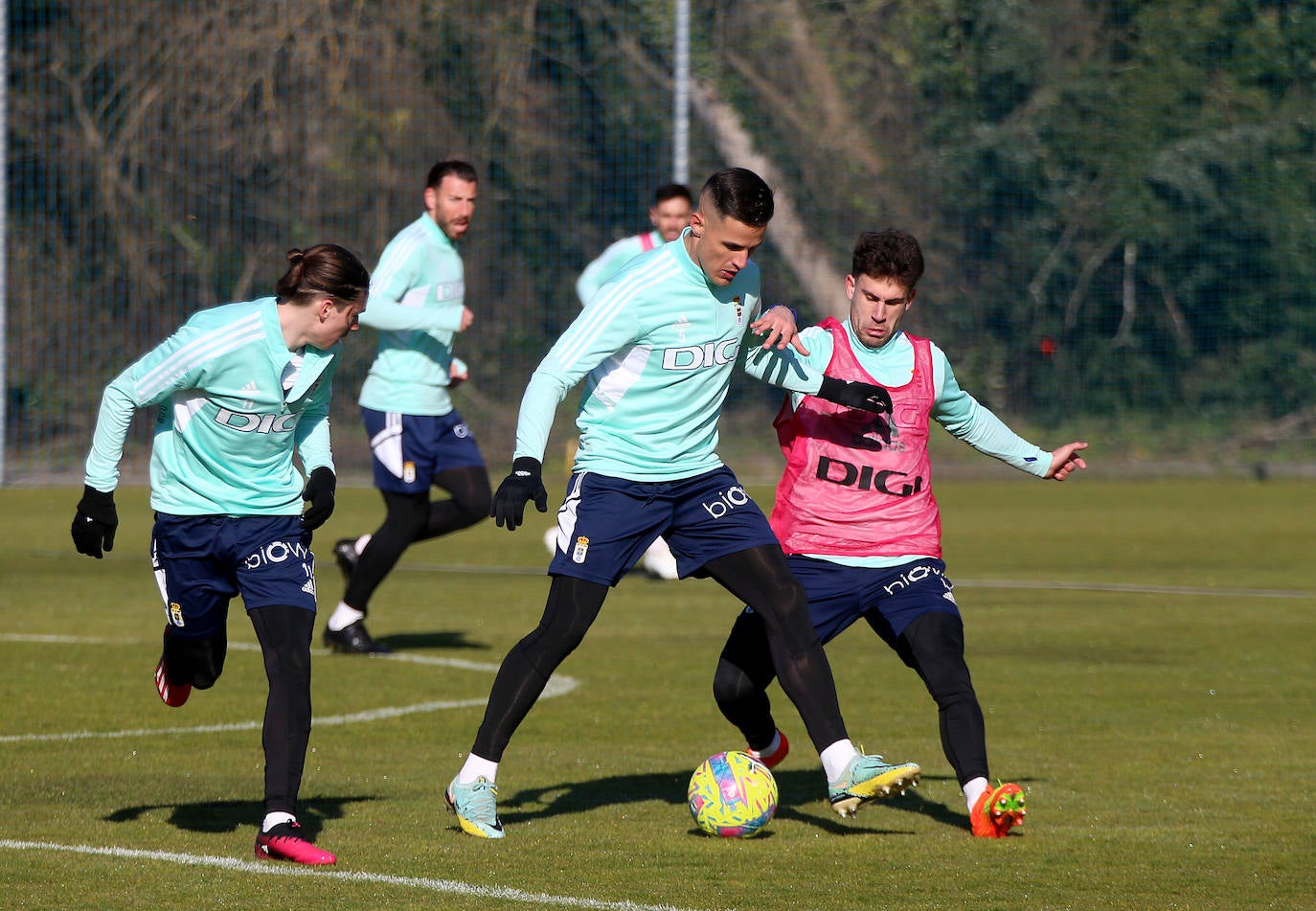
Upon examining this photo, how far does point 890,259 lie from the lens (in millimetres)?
6031

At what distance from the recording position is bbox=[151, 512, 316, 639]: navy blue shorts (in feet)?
18.3

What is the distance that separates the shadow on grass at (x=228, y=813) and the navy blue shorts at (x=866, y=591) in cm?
156

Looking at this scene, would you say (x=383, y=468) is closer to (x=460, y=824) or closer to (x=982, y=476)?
(x=460, y=824)

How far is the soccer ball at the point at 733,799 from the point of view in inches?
223

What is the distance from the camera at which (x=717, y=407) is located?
19.8 ft

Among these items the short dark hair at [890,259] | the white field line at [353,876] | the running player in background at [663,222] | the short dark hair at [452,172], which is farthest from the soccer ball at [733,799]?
the running player in background at [663,222]

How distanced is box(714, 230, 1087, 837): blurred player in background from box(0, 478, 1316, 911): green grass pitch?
519mm

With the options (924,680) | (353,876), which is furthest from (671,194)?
(353,876)

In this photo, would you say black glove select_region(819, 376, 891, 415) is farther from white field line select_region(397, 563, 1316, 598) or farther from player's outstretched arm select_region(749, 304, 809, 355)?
white field line select_region(397, 563, 1316, 598)

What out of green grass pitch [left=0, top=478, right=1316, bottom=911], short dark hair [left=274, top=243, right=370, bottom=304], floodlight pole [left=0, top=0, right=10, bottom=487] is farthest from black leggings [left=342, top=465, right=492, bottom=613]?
floodlight pole [left=0, top=0, right=10, bottom=487]

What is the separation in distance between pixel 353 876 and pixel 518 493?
3.58 feet

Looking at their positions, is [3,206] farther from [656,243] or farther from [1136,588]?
[1136,588]

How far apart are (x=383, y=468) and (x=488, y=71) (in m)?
15.6

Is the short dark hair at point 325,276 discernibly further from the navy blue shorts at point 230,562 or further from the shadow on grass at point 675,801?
the shadow on grass at point 675,801
